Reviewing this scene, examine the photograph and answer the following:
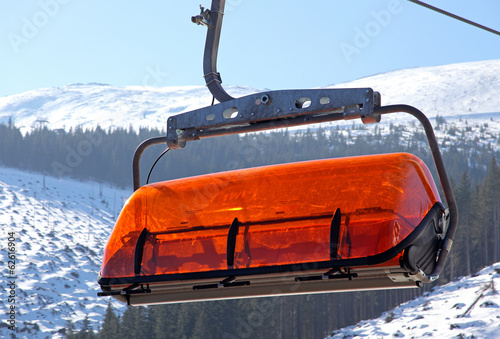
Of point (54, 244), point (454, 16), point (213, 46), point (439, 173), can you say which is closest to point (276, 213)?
point (439, 173)

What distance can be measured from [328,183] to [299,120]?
11.6 inches

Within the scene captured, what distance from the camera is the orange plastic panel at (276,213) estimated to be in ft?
8.65

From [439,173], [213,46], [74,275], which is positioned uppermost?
[213,46]

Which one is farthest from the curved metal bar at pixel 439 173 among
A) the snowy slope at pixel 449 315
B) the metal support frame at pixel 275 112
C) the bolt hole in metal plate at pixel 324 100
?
the snowy slope at pixel 449 315

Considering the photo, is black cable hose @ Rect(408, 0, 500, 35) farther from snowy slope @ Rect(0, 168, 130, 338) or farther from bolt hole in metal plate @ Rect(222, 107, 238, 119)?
snowy slope @ Rect(0, 168, 130, 338)

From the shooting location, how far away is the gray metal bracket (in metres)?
2.66

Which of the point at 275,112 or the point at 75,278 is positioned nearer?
the point at 275,112

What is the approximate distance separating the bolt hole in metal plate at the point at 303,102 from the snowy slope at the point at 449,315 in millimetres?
44661

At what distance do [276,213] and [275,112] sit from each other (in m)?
0.44

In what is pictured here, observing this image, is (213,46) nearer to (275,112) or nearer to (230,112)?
(230,112)

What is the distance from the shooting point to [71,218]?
458ft

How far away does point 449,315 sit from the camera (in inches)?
2076

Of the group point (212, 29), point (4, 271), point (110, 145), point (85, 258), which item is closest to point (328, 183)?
point (212, 29)

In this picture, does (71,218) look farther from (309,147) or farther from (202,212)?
(202,212)
